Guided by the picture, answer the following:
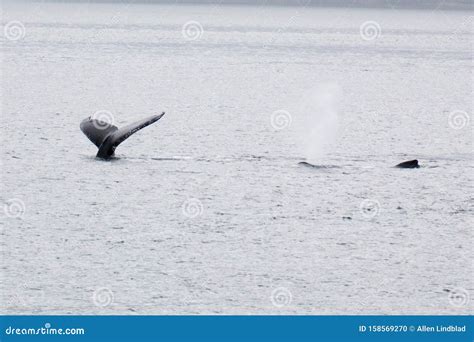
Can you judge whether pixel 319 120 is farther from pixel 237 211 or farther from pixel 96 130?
pixel 237 211

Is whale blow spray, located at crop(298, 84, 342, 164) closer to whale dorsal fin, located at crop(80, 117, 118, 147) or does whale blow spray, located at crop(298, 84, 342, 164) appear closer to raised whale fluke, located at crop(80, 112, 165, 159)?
raised whale fluke, located at crop(80, 112, 165, 159)

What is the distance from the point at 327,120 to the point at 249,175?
14.8 meters

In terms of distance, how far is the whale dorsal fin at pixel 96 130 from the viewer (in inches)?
874

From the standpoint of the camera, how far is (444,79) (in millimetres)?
57562

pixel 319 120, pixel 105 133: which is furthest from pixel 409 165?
pixel 319 120

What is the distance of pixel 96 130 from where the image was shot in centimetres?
2236

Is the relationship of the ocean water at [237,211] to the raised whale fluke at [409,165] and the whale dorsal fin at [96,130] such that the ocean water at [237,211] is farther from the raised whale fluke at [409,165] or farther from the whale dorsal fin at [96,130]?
the whale dorsal fin at [96,130]

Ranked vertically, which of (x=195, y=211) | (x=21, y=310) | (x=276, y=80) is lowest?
(x=21, y=310)

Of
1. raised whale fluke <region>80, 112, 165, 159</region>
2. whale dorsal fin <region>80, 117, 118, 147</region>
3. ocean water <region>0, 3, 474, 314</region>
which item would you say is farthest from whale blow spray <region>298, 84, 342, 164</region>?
whale dorsal fin <region>80, 117, 118, 147</region>

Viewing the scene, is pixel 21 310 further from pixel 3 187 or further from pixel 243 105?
pixel 243 105

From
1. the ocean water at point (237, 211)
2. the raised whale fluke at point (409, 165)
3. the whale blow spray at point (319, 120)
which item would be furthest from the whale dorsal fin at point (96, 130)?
the raised whale fluke at point (409, 165)
